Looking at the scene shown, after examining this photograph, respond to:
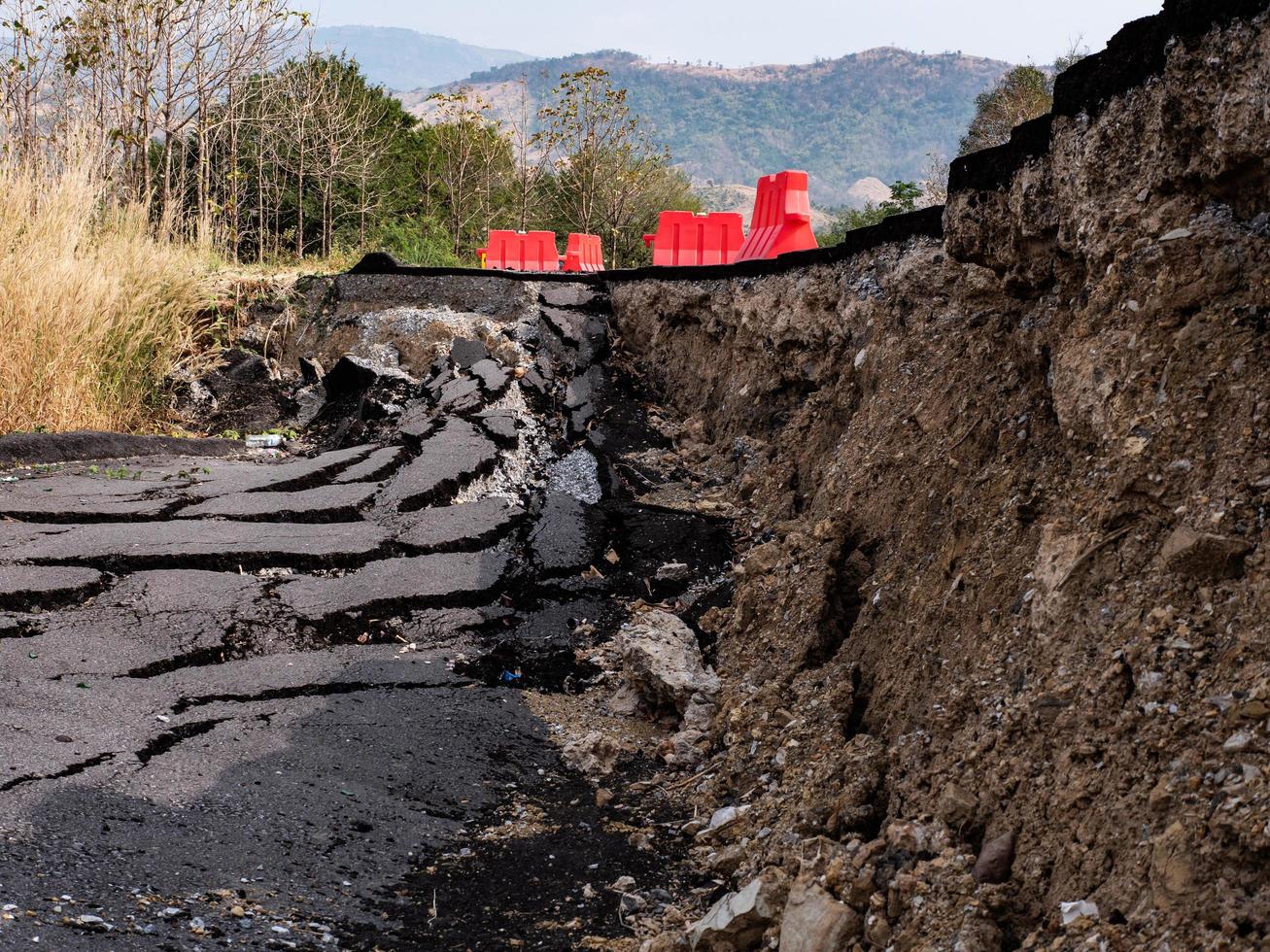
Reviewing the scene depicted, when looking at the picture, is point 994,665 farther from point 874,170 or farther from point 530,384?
point 874,170

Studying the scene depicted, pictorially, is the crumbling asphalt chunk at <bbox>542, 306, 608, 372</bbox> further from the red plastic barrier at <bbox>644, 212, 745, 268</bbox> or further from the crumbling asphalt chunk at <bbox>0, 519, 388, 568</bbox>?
the crumbling asphalt chunk at <bbox>0, 519, 388, 568</bbox>

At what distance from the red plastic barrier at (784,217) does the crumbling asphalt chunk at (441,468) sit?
9.39 feet

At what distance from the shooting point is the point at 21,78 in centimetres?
1295

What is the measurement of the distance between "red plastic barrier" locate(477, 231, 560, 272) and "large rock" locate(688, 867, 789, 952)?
11120mm

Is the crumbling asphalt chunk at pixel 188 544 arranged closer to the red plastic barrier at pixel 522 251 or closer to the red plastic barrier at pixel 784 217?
the red plastic barrier at pixel 784 217

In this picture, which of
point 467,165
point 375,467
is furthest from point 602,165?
point 375,467

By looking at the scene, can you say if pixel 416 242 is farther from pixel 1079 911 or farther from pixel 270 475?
pixel 1079 911

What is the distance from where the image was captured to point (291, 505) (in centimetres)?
609

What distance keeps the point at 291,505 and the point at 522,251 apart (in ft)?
25.6

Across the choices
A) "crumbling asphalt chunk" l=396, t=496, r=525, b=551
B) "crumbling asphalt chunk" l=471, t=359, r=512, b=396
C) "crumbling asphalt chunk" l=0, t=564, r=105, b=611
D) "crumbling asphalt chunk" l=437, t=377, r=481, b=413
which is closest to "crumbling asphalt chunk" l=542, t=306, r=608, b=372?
"crumbling asphalt chunk" l=471, t=359, r=512, b=396

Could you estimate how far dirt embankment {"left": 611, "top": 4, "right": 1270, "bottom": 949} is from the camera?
2.00 metres

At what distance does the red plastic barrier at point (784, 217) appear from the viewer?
8758 millimetres

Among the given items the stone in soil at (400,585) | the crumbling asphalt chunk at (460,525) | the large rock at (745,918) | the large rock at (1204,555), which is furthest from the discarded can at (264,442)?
the large rock at (1204,555)

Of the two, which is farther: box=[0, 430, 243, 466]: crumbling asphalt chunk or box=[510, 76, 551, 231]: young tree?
box=[510, 76, 551, 231]: young tree
